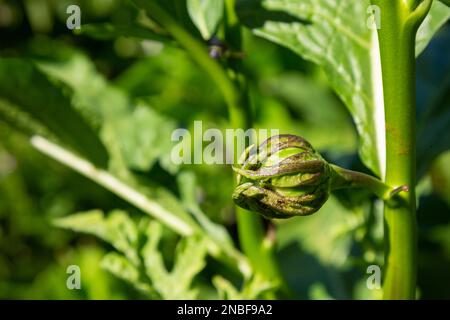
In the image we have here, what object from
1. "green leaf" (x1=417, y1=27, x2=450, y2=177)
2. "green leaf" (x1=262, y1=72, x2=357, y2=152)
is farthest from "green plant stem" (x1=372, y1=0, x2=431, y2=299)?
"green leaf" (x1=262, y1=72, x2=357, y2=152)

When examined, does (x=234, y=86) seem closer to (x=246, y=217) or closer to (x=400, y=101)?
(x=246, y=217)

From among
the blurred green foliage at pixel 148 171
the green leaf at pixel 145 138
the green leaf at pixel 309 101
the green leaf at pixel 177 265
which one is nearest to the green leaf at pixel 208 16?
the blurred green foliage at pixel 148 171

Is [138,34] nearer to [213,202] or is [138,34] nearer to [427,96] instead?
[427,96]

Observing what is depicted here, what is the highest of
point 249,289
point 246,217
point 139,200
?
point 139,200

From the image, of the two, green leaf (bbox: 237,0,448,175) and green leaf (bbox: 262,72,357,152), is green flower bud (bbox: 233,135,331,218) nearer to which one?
green leaf (bbox: 237,0,448,175)

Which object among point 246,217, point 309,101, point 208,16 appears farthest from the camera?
point 309,101

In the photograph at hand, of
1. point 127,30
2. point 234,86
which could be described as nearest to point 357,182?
point 234,86

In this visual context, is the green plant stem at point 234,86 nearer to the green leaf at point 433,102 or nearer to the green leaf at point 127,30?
the green leaf at point 127,30
